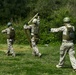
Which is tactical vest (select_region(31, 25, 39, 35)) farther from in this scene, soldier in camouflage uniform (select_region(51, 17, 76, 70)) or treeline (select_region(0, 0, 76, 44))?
treeline (select_region(0, 0, 76, 44))

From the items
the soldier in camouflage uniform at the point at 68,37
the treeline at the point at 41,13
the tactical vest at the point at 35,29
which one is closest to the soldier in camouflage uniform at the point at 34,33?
the tactical vest at the point at 35,29

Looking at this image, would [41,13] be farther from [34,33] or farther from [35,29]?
[35,29]

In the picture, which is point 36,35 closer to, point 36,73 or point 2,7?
point 36,73

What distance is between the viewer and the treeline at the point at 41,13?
29031mm

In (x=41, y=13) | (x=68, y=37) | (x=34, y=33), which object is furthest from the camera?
(x=41, y=13)

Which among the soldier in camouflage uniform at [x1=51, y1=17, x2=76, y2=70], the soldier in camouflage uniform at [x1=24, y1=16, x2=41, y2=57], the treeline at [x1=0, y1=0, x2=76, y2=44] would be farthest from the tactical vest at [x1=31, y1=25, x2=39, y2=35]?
the treeline at [x1=0, y1=0, x2=76, y2=44]

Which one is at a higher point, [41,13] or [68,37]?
[41,13]

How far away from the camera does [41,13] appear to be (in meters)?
36.5

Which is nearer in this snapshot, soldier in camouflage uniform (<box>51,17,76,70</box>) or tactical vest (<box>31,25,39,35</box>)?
soldier in camouflage uniform (<box>51,17,76,70</box>)

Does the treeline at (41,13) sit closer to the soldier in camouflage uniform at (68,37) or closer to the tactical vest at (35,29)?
the tactical vest at (35,29)

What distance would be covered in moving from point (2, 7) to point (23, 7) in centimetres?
257

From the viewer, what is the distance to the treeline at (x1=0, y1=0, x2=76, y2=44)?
29.0 metres

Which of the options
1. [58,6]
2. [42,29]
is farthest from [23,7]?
[42,29]

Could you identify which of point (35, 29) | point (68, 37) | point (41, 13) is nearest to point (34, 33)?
point (35, 29)
